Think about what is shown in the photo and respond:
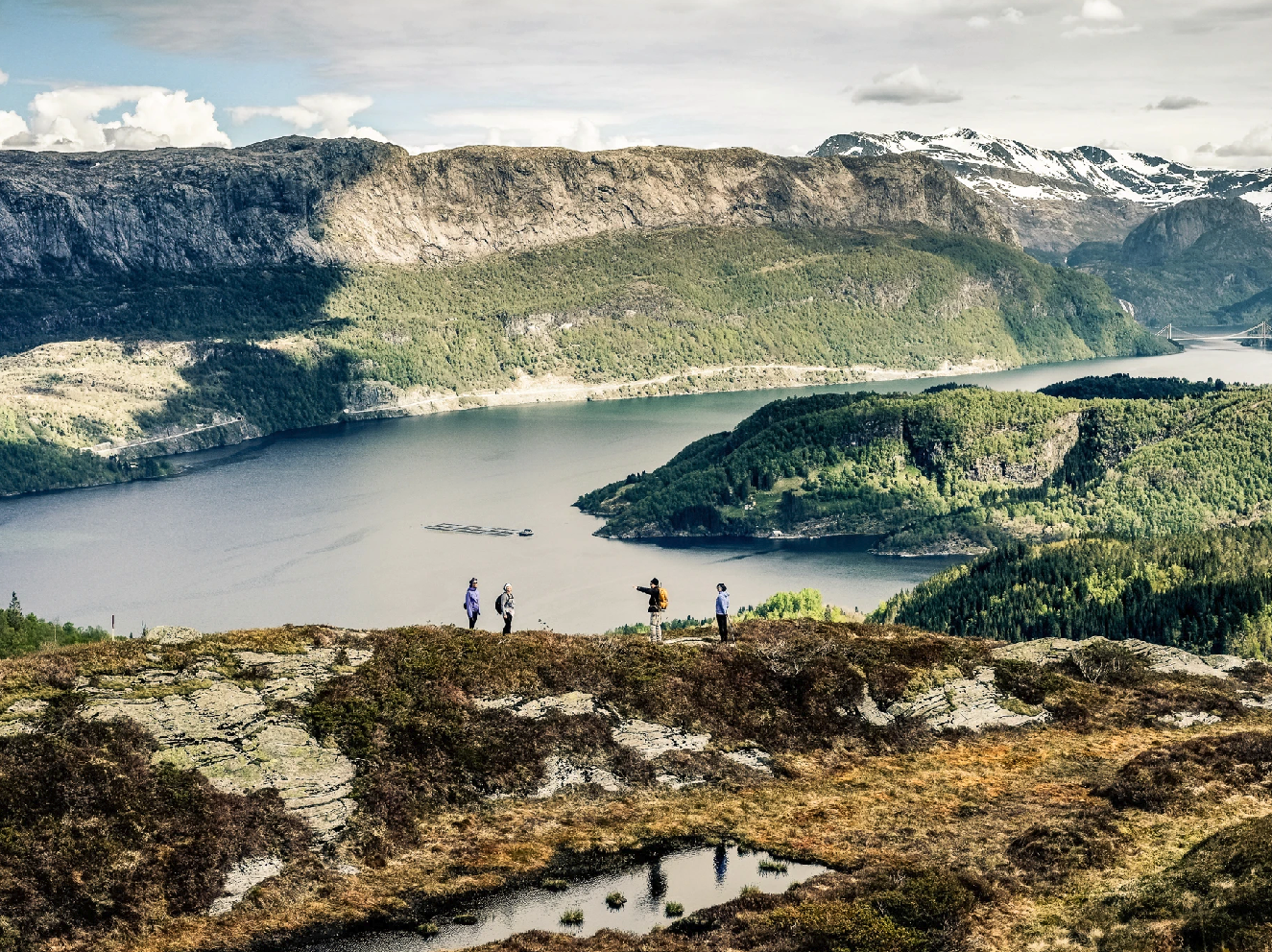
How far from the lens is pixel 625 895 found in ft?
157

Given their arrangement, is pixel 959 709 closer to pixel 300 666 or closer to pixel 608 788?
pixel 608 788

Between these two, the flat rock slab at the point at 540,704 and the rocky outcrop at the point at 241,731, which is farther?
the flat rock slab at the point at 540,704

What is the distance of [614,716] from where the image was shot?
61.3 meters

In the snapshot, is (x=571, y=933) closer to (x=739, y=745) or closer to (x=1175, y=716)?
(x=739, y=745)

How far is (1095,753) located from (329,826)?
33.4 m

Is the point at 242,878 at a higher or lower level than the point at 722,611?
lower

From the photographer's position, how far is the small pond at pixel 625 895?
4450 centimetres

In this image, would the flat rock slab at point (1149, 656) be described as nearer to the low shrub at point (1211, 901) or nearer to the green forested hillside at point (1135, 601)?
the low shrub at point (1211, 901)

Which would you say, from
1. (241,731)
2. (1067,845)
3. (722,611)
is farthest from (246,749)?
(1067,845)

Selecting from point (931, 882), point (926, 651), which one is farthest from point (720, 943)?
point (926, 651)

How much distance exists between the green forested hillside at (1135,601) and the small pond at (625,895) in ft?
412

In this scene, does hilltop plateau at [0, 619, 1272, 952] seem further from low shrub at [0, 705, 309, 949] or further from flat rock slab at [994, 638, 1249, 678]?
flat rock slab at [994, 638, 1249, 678]

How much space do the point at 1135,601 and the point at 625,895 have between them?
148965mm

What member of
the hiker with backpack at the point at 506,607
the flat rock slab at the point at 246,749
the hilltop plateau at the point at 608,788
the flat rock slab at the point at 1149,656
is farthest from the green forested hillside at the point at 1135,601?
the flat rock slab at the point at 246,749
